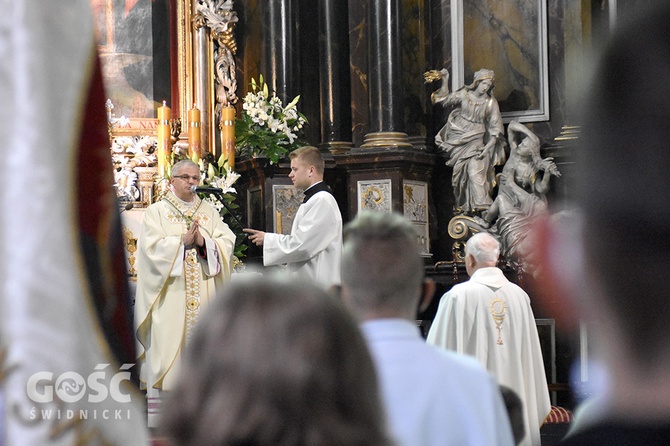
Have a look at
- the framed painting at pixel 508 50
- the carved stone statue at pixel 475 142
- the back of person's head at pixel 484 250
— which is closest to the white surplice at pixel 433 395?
the back of person's head at pixel 484 250

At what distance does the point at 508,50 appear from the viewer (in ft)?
39.9

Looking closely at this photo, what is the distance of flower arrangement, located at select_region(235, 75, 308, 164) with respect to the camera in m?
11.3

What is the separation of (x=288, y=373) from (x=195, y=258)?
8.81 meters

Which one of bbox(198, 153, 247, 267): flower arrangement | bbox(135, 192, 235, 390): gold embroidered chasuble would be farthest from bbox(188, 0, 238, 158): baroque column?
bbox(135, 192, 235, 390): gold embroidered chasuble

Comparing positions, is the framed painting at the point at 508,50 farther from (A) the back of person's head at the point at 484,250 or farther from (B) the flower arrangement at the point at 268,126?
(A) the back of person's head at the point at 484,250

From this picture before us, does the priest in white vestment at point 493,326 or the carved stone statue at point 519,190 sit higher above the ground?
the carved stone statue at point 519,190

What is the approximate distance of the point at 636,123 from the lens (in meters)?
1.00

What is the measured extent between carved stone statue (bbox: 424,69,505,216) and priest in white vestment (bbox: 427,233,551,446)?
339 cm

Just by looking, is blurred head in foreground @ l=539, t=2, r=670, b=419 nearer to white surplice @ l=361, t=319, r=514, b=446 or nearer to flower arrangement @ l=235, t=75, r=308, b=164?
white surplice @ l=361, t=319, r=514, b=446

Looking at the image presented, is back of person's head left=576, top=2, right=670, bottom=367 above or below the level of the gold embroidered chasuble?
above

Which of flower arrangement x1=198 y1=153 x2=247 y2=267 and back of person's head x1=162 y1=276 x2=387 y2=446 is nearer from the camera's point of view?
back of person's head x1=162 y1=276 x2=387 y2=446

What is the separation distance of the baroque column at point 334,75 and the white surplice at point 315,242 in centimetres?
251

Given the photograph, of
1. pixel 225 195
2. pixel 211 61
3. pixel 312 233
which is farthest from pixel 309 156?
pixel 211 61

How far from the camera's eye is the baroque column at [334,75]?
477 inches
